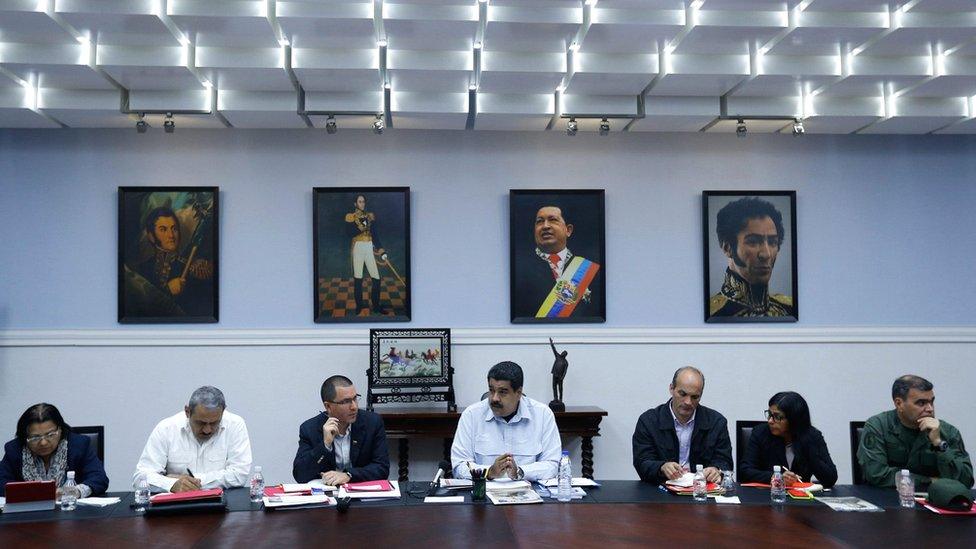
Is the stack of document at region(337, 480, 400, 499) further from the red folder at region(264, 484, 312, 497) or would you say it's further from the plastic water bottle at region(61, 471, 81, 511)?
the plastic water bottle at region(61, 471, 81, 511)

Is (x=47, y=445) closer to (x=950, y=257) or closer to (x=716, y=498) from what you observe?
(x=716, y=498)

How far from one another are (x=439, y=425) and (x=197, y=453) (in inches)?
77.9

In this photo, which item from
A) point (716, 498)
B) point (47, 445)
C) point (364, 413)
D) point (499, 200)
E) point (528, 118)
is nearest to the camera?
point (716, 498)

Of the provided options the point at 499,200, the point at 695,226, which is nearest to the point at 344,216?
the point at 499,200

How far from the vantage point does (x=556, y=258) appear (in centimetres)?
686

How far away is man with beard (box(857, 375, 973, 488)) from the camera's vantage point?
4445mm

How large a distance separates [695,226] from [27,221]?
214 inches

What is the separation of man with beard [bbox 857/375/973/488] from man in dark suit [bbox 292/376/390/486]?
8.93 ft

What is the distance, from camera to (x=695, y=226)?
7.00 metres

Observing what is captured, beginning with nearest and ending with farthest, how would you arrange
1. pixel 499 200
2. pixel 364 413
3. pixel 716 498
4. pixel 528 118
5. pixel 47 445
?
pixel 716 498 < pixel 47 445 < pixel 364 413 < pixel 528 118 < pixel 499 200

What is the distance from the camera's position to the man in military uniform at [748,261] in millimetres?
6934

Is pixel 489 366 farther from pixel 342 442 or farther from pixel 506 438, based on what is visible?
pixel 342 442

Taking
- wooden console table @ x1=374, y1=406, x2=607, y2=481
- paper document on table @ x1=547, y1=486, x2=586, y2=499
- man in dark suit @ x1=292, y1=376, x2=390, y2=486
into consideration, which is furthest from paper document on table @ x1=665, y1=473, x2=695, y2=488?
wooden console table @ x1=374, y1=406, x2=607, y2=481

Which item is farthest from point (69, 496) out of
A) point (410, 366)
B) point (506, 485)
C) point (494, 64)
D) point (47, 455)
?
point (494, 64)
